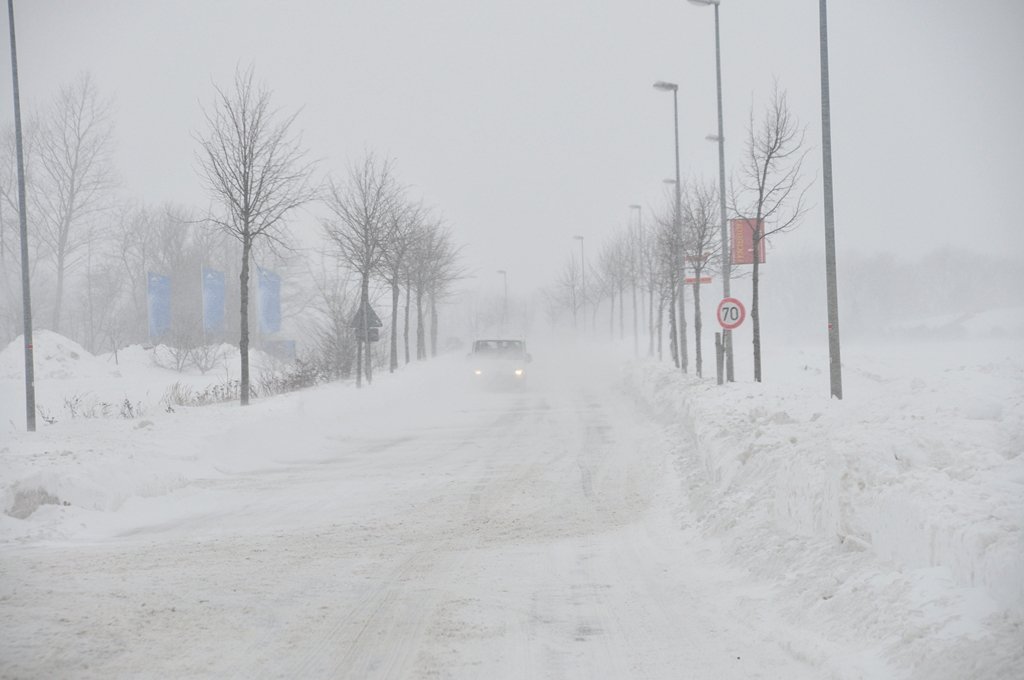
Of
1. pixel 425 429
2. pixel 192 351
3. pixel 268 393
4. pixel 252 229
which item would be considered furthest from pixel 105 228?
pixel 425 429

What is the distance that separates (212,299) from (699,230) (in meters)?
25.4

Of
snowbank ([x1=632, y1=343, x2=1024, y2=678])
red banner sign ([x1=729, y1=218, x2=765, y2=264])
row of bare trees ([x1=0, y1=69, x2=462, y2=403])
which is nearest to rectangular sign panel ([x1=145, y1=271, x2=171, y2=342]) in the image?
row of bare trees ([x1=0, y1=69, x2=462, y2=403])

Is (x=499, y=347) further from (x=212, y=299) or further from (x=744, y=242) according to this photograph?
(x=212, y=299)

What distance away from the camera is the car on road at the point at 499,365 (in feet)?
94.9

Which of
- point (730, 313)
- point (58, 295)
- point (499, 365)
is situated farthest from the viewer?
point (58, 295)

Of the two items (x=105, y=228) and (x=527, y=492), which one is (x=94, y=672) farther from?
(x=105, y=228)

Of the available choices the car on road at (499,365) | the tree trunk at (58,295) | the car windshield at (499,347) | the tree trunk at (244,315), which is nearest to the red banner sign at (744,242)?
the tree trunk at (244,315)

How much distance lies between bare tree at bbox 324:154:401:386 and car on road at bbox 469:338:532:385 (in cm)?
398

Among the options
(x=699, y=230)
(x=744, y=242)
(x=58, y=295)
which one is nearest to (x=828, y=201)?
(x=744, y=242)

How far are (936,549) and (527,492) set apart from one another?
5.85 m

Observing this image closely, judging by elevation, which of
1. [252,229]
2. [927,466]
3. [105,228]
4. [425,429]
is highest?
[105,228]

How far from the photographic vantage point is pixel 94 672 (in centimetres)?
425

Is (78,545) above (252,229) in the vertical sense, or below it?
below

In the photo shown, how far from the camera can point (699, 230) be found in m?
21.6
